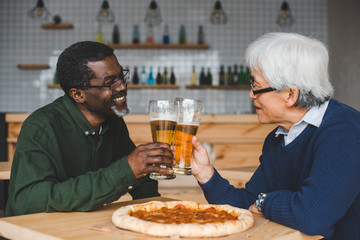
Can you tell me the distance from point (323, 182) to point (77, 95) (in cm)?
96

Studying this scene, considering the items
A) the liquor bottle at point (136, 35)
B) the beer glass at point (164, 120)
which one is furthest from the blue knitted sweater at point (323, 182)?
the liquor bottle at point (136, 35)

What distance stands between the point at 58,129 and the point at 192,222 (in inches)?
27.3

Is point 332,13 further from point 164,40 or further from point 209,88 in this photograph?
point 164,40

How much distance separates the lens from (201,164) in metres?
1.39

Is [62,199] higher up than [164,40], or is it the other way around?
[164,40]

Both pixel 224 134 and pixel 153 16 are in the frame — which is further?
pixel 153 16

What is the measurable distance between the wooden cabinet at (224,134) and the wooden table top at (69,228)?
238cm

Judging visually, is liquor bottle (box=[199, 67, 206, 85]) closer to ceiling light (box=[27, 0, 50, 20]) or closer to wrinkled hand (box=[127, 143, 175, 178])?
ceiling light (box=[27, 0, 50, 20])

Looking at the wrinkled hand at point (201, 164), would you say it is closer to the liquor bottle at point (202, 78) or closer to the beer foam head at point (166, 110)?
the beer foam head at point (166, 110)

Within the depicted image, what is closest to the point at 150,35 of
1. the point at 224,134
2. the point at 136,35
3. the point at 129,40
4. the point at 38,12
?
the point at 136,35

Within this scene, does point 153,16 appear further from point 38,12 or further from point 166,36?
point 38,12

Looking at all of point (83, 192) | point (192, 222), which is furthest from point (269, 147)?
point (83, 192)

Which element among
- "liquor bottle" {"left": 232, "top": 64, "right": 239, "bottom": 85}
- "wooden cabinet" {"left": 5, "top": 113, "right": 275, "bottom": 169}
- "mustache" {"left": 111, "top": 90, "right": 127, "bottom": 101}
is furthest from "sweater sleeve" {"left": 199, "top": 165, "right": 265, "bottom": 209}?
"liquor bottle" {"left": 232, "top": 64, "right": 239, "bottom": 85}

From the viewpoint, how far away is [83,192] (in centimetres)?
120
